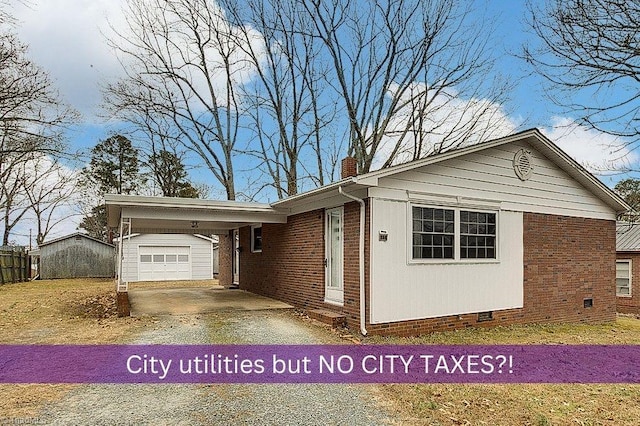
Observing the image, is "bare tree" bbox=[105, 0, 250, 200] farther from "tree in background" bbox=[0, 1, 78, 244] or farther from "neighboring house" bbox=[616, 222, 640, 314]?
"neighboring house" bbox=[616, 222, 640, 314]

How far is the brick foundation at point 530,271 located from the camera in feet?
29.5

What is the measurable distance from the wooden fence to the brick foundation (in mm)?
16184

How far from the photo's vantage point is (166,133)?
25.4m

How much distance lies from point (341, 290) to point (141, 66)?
1812 cm

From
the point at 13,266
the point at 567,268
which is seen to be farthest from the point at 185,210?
the point at 13,266

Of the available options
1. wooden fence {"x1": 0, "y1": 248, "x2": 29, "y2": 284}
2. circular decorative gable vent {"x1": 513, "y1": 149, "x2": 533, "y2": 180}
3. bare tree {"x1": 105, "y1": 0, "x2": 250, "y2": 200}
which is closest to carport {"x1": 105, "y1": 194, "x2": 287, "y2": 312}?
circular decorative gable vent {"x1": 513, "y1": 149, "x2": 533, "y2": 180}

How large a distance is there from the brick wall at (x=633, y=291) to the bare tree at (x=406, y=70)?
25.8 feet

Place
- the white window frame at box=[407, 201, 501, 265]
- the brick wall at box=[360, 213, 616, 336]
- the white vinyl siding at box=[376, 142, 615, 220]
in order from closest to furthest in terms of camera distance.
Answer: the white window frame at box=[407, 201, 501, 265], the white vinyl siding at box=[376, 142, 615, 220], the brick wall at box=[360, 213, 616, 336]

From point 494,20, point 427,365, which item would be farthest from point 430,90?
point 427,365

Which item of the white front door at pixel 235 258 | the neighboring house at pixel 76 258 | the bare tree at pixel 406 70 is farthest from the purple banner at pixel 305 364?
the neighboring house at pixel 76 258

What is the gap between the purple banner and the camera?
602 cm

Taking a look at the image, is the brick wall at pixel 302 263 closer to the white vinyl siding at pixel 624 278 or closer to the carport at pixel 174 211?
the carport at pixel 174 211

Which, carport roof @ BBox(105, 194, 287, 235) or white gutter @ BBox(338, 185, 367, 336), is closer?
white gutter @ BBox(338, 185, 367, 336)

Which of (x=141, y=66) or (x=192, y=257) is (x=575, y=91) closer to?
(x=141, y=66)
